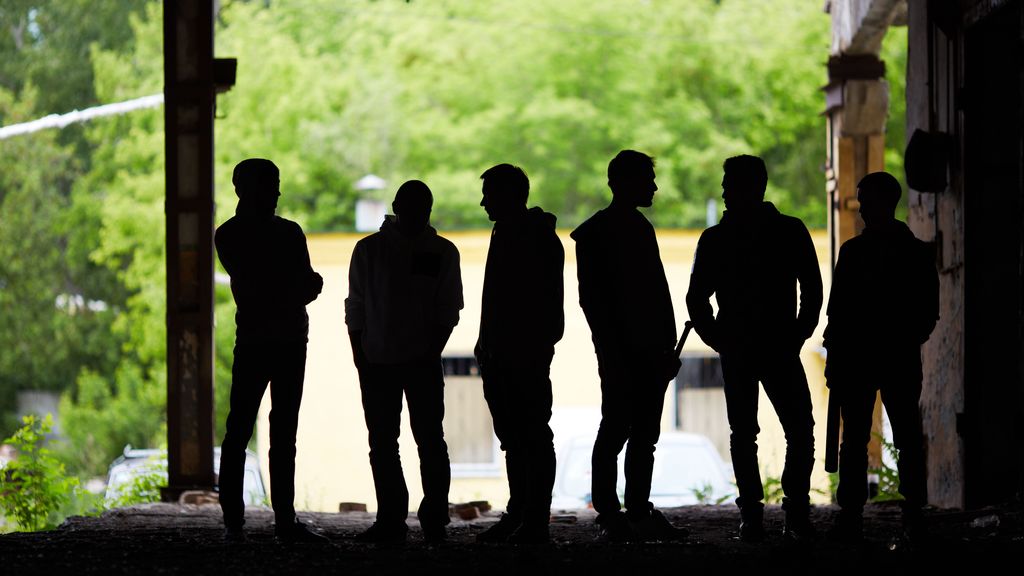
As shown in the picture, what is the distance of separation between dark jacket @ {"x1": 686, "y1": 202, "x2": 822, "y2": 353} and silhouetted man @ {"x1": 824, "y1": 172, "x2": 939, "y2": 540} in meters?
0.15

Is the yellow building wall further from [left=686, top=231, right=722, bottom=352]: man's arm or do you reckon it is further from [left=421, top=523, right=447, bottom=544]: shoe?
[left=686, top=231, right=722, bottom=352]: man's arm

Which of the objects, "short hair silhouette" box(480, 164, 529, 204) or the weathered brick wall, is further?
the weathered brick wall

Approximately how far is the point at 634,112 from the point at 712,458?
2392 cm

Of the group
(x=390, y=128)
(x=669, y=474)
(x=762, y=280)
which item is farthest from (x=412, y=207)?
(x=390, y=128)

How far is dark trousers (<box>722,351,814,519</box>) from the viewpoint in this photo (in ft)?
21.4

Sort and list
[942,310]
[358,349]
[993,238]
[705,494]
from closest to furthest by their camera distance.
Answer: [358,349] → [993,238] → [942,310] → [705,494]

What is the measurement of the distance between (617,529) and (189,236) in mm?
5321

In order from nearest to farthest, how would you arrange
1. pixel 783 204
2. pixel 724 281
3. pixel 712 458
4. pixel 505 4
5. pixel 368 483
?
1. pixel 724 281
2. pixel 712 458
3. pixel 368 483
4. pixel 783 204
5. pixel 505 4

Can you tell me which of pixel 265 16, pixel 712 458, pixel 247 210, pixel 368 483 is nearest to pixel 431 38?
pixel 265 16

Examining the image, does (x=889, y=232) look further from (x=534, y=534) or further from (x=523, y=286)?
(x=534, y=534)

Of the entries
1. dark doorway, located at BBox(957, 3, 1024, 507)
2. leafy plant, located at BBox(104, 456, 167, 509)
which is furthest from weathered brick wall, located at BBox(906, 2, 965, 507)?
leafy plant, located at BBox(104, 456, 167, 509)

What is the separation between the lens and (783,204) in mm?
37500

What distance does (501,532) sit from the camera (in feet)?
22.5

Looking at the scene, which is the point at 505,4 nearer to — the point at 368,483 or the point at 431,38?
the point at 431,38
